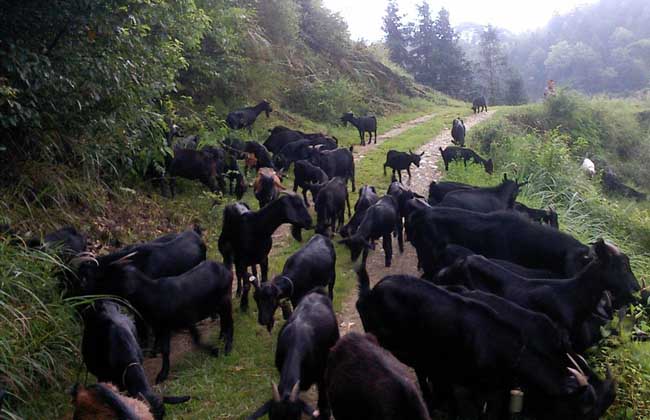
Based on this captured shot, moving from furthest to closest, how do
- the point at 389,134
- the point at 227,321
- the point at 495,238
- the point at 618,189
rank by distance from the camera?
the point at 389,134, the point at 618,189, the point at 495,238, the point at 227,321

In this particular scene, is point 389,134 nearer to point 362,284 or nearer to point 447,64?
point 362,284

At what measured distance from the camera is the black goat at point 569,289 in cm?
523

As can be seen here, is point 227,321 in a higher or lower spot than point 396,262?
higher

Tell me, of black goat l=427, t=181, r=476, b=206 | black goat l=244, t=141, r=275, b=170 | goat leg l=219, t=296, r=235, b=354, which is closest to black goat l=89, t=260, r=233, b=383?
goat leg l=219, t=296, r=235, b=354

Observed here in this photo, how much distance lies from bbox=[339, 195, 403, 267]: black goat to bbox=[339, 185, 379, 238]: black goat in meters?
0.38

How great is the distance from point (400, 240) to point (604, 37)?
78729 mm

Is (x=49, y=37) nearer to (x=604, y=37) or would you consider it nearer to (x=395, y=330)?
(x=395, y=330)

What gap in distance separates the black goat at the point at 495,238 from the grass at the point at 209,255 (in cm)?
129

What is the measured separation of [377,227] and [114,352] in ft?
14.9

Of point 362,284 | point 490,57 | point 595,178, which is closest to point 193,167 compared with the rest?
point 362,284

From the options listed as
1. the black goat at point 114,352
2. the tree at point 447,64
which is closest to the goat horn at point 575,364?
the black goat at point 114,352

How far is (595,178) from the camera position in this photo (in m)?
17.2

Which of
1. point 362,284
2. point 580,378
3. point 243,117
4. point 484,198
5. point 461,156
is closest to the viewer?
point 580,378

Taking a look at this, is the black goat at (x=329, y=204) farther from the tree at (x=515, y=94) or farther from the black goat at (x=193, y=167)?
the tree at (x=515, y=94)
